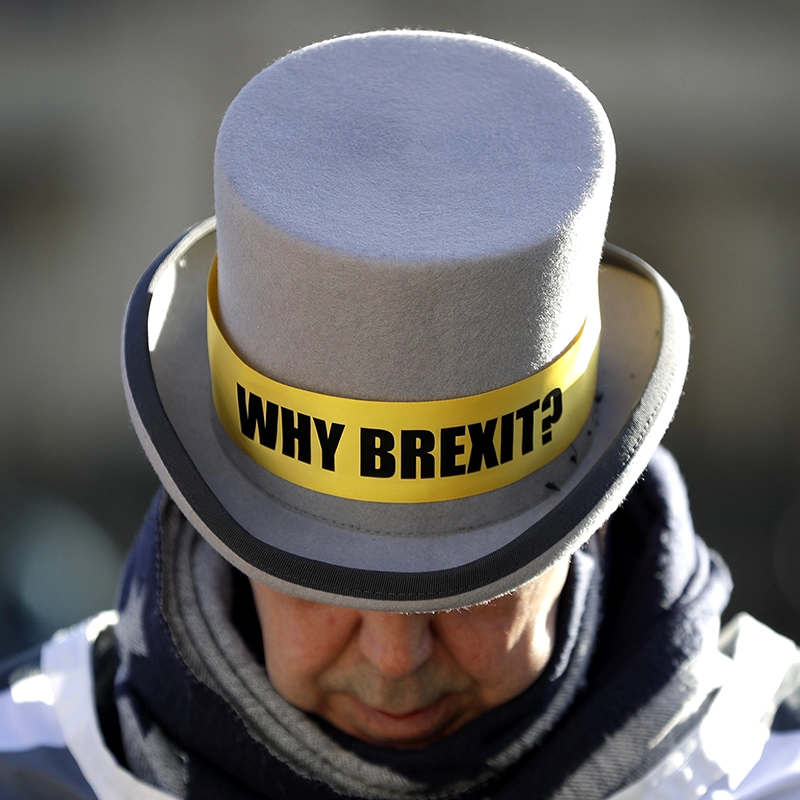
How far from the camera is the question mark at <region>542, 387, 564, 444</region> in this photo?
1.70m

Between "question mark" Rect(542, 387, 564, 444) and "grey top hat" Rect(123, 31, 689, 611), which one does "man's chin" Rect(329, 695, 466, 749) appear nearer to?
"grey top hat" Rect(123, 31, 689, 611)

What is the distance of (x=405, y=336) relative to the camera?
1.56 metres

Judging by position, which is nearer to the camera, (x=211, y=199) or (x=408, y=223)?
(x=408, y=223)

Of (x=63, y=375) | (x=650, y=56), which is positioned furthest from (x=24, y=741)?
(x=650, y=56)

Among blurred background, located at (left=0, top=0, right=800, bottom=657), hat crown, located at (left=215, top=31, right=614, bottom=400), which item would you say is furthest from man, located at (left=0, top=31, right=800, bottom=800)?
blurred background, located at (left=0, top=0, right=800, bottom=657)

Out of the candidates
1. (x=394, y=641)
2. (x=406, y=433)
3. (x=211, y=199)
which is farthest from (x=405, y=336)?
(x=211, y=199)

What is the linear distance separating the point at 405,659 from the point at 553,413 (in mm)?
413

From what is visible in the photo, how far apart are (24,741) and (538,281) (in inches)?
46.7

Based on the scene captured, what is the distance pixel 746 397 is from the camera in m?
5.84

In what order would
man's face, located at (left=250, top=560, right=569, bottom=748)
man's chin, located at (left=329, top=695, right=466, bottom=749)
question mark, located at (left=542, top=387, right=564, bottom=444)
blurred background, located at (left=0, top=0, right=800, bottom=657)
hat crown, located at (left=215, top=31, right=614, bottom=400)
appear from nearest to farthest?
hat crown, located at (left=215, top=31, right=614, bottom=400), question mark, located at (left=542, top=387, right=564, bottom=444), man's face, located at (left=250, top=560, right=569, bottom=748), man's chin, located at (left=329, top=695, right=466, bottom=749), blurred background, located at (left=0, top=0, right=800, bottom=657)

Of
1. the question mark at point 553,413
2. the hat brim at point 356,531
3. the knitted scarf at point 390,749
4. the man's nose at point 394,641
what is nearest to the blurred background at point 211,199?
the knitted scarf at point 390,749

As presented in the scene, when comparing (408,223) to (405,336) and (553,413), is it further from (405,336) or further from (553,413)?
(553,413)

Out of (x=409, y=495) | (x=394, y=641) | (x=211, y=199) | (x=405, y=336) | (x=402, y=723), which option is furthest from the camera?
(x=211, y=199)

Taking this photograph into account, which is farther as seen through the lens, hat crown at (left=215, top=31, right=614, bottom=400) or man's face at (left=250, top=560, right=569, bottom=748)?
man's face at (left=250, top=560, right=569, bottom=748)
